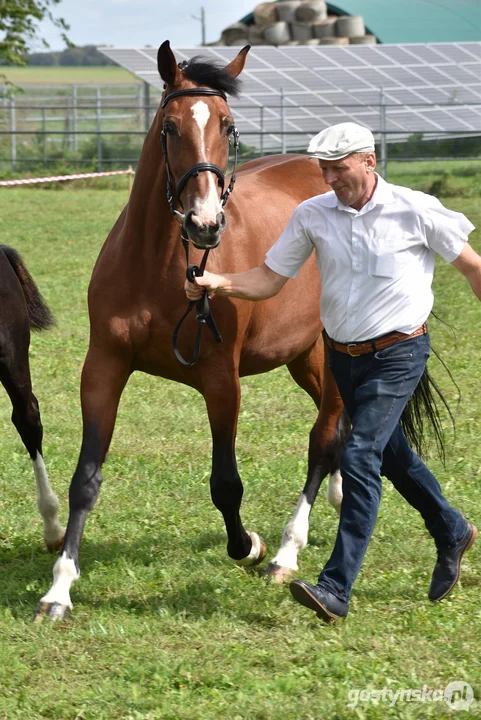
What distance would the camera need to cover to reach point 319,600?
3865mm

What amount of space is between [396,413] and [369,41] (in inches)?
1352

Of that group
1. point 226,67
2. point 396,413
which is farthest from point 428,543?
point 226,67

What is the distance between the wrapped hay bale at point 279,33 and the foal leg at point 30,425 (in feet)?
108

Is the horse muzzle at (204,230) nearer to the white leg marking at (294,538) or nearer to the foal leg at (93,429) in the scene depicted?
the foal leg at (93,429)

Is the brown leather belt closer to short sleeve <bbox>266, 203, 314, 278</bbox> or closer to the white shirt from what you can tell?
the white shirt

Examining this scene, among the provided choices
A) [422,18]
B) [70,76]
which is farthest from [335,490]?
[70,76]

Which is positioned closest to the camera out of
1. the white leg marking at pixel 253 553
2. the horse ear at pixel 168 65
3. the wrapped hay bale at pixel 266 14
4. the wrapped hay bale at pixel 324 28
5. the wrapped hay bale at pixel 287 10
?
the horse ear at pixel 168 65

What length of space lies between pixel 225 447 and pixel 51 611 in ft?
3.35

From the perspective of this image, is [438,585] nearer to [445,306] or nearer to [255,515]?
[255,515]

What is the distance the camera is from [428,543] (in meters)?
5.04

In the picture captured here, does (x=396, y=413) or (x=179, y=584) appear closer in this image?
(x=396, y=413)

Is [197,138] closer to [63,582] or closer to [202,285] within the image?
[202,285]

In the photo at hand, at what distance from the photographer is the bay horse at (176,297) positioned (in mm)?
4035

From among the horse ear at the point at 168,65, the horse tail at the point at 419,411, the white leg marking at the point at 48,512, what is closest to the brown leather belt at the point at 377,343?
the horse tail at the point at 419,411
